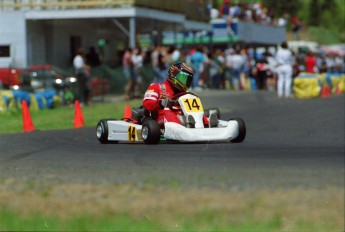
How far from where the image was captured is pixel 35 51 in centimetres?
3616

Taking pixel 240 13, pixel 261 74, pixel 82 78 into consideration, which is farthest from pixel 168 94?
pixel 240 13

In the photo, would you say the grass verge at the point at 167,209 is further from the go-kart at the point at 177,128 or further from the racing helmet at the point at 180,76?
the racing helmet at the point at 180,76

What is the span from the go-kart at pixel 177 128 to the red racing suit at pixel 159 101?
9 cm

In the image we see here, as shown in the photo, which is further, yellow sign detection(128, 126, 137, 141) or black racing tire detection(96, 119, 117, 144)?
black racing tire detection(96, 119, 117, 144)

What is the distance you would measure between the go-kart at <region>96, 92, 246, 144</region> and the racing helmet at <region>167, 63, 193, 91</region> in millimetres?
123

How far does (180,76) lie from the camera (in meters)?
13.8

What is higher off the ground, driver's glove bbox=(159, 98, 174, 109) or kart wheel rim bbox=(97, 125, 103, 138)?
driver's glove bbox=(159, 98, 174, 109)

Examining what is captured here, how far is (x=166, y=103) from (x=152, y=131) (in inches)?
22.1

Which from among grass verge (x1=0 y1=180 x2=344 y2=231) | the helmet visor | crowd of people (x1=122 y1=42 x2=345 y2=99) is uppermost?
the helmet visor

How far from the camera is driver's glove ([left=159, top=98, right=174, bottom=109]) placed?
13.8 m

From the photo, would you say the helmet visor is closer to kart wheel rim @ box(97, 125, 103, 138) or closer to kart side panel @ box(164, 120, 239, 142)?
kart side panel @ box(164, 120, 239, 142)

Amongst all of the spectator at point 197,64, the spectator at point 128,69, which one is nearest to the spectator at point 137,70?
the spectator at point 128,69

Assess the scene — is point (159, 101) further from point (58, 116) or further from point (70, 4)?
point (70, 4)

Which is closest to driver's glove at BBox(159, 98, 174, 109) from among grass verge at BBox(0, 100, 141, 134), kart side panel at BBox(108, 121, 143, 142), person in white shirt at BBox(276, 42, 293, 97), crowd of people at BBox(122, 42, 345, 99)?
kart side panel at BBox(108, 121, 143, 142)
